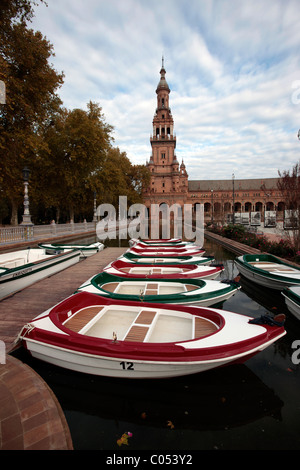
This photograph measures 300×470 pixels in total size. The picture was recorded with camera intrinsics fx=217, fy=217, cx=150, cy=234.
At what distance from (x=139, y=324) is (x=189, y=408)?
1.51 metres

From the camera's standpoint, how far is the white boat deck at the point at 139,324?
3977 millimetres

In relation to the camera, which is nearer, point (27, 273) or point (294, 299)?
point (294, 299)

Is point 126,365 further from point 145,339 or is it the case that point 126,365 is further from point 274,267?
point 274,267

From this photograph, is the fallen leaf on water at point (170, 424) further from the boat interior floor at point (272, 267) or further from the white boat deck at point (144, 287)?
the boat interior floor at point (272, 267)

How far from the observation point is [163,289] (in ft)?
21.4

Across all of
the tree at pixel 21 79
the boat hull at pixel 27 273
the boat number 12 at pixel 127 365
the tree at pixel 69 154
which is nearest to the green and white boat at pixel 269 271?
the boat number 12 at pixel 127 365

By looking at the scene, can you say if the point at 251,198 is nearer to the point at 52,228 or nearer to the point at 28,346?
the point at 52,228

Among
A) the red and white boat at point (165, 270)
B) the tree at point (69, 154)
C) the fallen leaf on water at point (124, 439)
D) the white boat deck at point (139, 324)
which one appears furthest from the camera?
the tree at point (69, 154)

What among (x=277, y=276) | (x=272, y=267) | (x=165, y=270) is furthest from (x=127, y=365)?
(x=272, y=267)

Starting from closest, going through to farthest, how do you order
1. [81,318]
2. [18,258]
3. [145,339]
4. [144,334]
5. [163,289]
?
[145,339], [144,334], [81,318], [163,289], [18,258]

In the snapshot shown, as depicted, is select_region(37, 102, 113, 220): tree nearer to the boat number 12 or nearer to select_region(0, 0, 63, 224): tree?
select_region(0, 0, 63, 224): tree

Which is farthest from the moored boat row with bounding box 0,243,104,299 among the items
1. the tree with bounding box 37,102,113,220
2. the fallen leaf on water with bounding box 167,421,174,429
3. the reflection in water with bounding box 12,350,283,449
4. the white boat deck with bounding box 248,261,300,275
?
the tree with bounding box 37,102,113,220

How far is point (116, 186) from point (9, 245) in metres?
21.6

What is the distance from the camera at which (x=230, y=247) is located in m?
18.0
